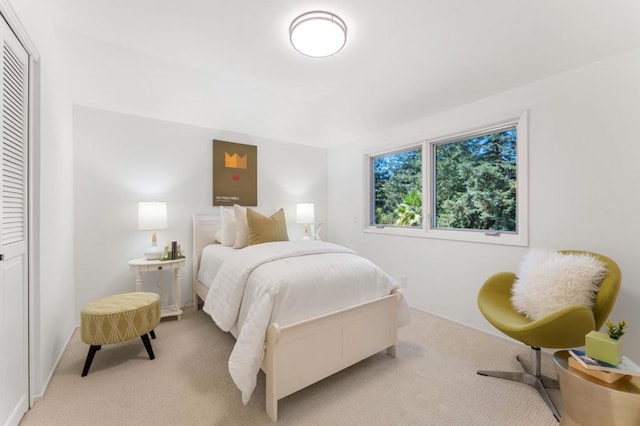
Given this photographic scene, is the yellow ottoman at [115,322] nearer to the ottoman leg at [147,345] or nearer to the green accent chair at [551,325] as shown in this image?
the ottoman leg at [147,345]

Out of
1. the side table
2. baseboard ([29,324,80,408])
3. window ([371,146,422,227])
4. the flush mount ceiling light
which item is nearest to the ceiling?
the flush mount ceiling light

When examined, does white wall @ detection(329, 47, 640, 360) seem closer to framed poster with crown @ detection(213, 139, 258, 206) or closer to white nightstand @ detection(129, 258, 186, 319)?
framed poster with crown @ detection(213, 139, 258, 206)

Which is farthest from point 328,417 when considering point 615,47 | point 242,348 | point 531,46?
point 615,47

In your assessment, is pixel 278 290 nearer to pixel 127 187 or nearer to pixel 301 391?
pixel 301 391

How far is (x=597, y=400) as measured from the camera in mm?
1271

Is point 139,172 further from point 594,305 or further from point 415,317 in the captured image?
point 594,305

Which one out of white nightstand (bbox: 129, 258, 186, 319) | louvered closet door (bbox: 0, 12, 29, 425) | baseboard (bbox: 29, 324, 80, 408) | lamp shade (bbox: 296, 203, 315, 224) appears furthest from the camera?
lamp shade (bbox: 296, 203, 315, 224)

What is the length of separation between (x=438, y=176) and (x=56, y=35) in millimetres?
3623

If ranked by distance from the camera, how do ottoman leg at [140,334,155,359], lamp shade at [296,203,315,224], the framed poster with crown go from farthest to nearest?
lamp shade at [296,203,315,224] → the framed poster with crown → ottoman leg at [140,334,155,359]

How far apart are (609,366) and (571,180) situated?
139 cm

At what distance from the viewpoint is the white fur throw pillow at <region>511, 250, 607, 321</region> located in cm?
169

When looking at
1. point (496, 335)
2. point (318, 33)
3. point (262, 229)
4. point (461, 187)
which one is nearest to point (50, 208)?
point (262, 229)

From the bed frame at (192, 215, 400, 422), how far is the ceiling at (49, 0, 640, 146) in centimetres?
198

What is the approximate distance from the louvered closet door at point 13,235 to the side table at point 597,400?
9.10ft
